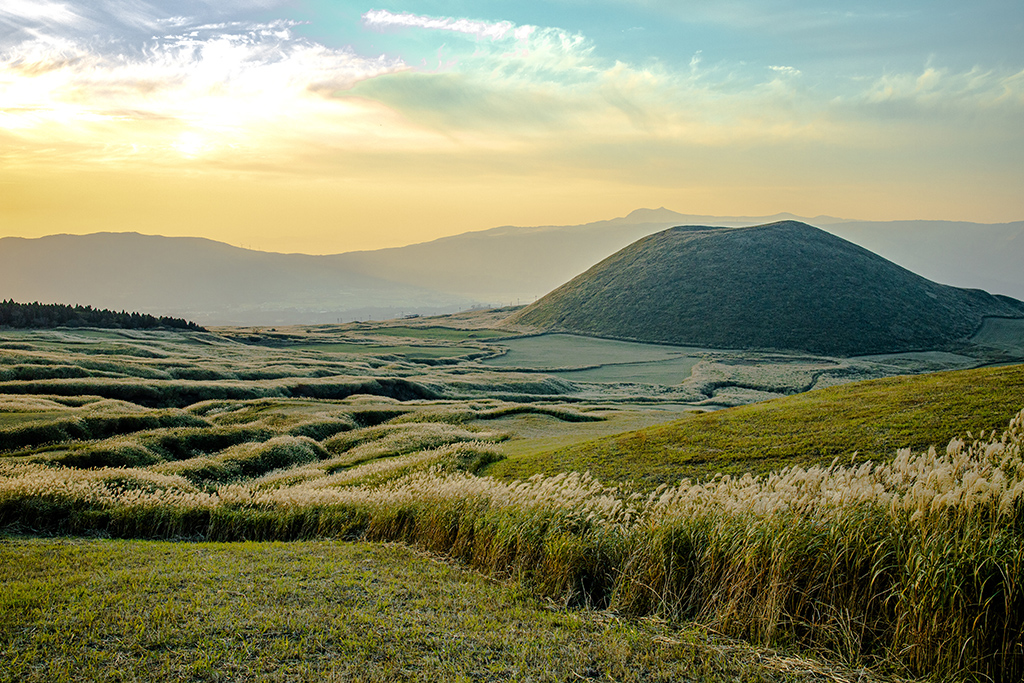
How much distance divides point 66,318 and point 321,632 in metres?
130

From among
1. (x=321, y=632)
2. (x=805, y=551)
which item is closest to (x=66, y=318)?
(x=321, y=632)

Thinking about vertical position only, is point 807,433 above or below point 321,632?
above

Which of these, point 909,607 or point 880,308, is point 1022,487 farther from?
point 880,308

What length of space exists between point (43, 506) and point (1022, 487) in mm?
20601

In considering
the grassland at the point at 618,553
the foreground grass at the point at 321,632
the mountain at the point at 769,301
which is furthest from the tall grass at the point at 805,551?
the mountain at the point at 769,301

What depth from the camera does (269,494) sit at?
59.2 ft

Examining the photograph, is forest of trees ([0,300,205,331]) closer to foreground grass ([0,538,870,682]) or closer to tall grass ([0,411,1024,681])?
foreground grass ([0,538,870,682])

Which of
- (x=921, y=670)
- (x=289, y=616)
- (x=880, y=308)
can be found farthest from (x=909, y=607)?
(x=880, y=308)

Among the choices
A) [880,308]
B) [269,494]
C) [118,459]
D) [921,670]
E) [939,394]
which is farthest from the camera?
[880,308]

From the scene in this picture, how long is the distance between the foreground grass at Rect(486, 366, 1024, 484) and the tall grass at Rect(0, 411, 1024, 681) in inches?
91.6

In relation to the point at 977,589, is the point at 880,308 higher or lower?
higher

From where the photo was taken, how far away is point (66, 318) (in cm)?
11269

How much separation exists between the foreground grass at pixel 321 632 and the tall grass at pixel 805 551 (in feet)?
2.54

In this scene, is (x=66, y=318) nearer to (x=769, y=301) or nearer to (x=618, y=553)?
(x=618, y=553)
